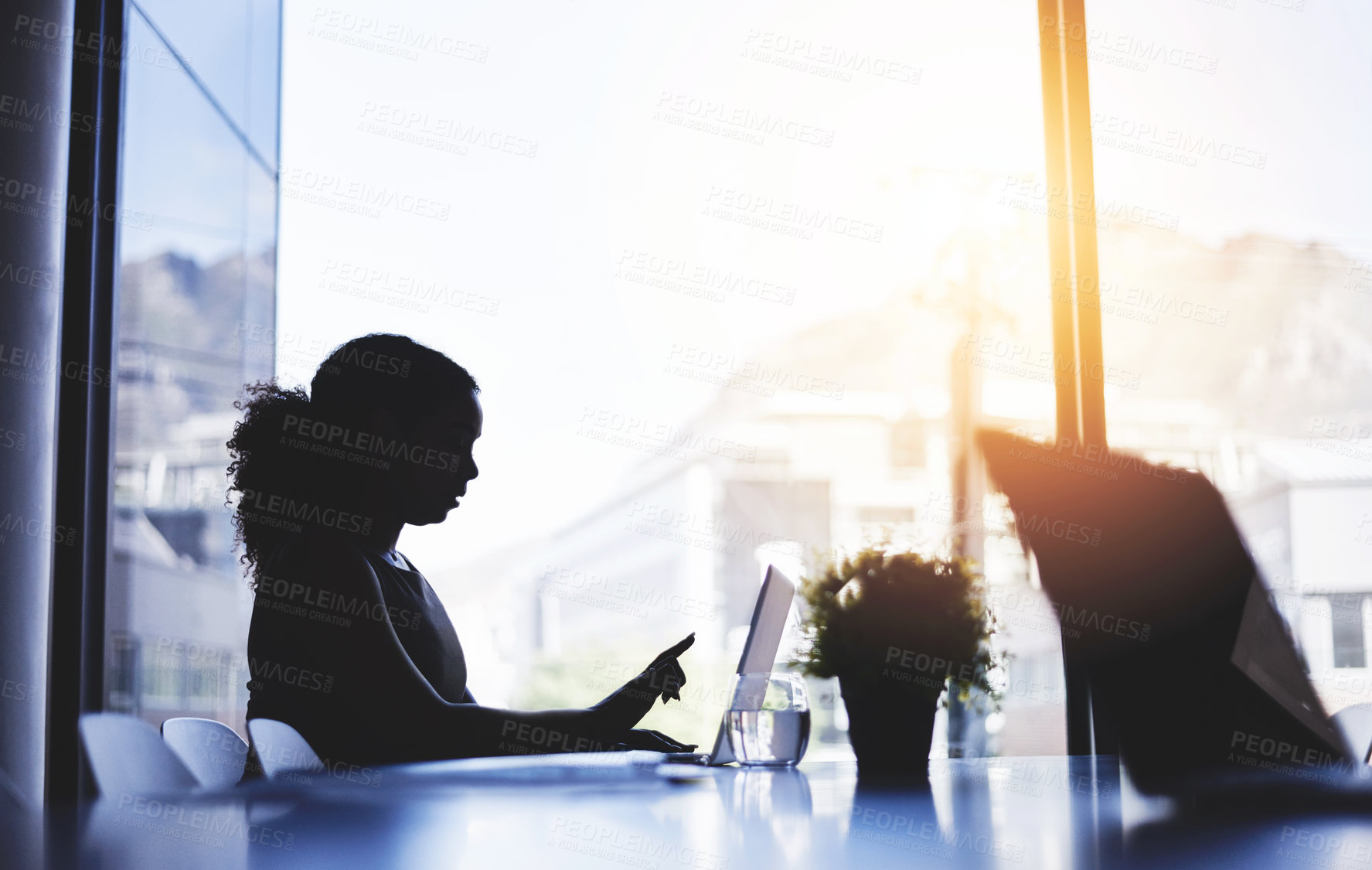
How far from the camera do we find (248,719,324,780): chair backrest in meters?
1.19

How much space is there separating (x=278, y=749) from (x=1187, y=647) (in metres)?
1.00

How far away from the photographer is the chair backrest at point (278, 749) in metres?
1.19

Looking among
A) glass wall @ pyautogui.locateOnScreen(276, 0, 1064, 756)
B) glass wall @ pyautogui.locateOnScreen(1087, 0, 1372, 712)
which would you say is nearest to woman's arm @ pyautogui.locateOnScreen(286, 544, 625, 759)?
glass wall @ pyautogui.locateOnScreen(276, 0, 1064, 756)

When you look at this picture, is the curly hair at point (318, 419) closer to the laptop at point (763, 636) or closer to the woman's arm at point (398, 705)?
the woman's arm at point (398, 705)

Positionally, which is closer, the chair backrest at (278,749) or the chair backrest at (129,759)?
the chair backrest at (129,759)

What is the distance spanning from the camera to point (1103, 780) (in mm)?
1119

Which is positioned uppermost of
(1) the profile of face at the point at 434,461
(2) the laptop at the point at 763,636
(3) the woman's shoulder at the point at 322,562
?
(1) the profile of face at the point at 434,461

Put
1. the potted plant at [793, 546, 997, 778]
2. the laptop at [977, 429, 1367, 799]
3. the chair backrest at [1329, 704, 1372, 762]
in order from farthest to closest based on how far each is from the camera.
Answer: the potted plant at [793, 546, 997, 778]
the chair backrest at [1329, 704, 1372, 762]
the laptop at [977, 429, 1367, 799]

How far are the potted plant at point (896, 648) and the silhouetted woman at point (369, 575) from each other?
0.23m

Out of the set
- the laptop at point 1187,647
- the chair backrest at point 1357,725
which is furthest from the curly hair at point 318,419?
the chair backrest at point 1357,725

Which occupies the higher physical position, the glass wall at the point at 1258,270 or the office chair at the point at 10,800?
the glass wall at the point at 1258,270

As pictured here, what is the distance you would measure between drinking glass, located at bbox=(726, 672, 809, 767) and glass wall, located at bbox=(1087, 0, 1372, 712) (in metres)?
1.45

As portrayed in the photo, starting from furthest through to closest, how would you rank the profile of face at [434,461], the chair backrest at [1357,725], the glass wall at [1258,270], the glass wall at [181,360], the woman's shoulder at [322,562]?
the glass wall at [181,360] < the glass wall at [1258,270] < the profile of face at [434,461] < the woman's shoulder at [322,562] < the chair backrest at [1357,725]

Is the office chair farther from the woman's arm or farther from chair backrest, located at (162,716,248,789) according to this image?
the woman's arm
